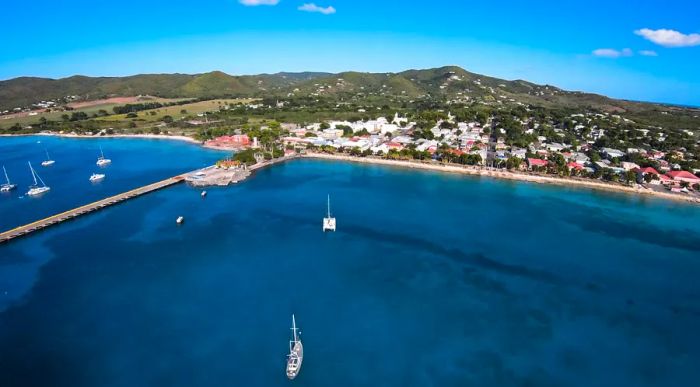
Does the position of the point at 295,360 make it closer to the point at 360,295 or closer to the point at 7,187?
the point at 360,295

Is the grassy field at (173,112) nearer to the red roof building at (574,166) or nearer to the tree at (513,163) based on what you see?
the tree at (513,163)

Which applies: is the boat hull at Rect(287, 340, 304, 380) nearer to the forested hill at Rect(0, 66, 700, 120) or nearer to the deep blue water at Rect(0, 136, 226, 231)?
the deep blue water at Rect(0, 136, 226, 231)

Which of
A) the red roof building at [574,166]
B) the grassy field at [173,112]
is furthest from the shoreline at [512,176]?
the grassy field at [173,112]

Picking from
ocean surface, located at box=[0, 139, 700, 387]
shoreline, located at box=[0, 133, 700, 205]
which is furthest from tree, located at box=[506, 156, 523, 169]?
ocean surface, located at box=[0, 139, 700, 387]

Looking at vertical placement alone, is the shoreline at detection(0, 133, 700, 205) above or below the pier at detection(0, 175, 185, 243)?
→ above

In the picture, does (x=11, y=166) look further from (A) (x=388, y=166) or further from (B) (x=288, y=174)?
(A) (x=388, y=166)

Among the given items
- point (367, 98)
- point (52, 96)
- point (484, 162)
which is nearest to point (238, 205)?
point (484, 162)
